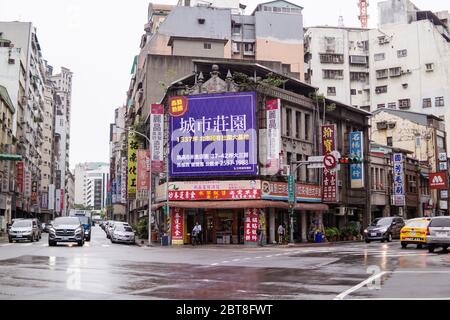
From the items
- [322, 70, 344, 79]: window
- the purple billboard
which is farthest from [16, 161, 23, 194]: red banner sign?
[322, 70, 344, 79]: window

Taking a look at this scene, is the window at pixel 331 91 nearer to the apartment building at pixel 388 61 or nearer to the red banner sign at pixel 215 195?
the apartment building at pixel 388 61

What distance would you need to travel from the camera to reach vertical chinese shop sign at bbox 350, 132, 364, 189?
47.9 meters

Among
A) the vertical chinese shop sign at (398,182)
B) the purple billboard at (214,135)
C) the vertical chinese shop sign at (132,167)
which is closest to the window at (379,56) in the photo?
the vertical chinese shop sign at (398,182)

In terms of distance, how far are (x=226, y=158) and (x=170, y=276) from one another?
23.9 meters

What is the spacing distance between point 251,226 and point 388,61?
2011 inches

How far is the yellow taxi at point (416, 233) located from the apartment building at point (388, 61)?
2010 inches

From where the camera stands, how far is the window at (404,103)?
78250 mm

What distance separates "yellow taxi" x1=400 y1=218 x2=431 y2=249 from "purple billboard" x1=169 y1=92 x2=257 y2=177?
1221cm

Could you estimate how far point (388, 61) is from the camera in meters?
80.8

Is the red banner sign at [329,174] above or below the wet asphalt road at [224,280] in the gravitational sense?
above

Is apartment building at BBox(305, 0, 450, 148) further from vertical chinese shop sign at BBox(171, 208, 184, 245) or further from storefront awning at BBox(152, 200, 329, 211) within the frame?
vertical chinese shop sign at BBox(171, 208, 184, 245)

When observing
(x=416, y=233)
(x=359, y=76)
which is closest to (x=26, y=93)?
(x=359, y=76)

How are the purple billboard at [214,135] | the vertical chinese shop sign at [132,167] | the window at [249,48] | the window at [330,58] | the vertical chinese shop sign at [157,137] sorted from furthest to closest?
the window at [330,58], the window at [249,48], the vertical chinese shop sign at [132,167], the vertical chinese shop sign at [157,137], the purple billboard at [214,135]
